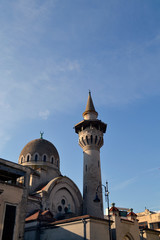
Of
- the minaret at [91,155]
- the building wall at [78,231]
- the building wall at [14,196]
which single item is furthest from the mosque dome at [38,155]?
the building wall at [14,196]

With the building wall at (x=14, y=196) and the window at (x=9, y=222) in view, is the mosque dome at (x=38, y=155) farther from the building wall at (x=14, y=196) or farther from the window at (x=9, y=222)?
the window at (x=9, y=222)

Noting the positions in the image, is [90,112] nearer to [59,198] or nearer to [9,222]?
[59,198]

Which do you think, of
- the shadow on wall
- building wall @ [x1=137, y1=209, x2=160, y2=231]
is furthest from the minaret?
→ building wall @ [x1=137, y1=209, x2=160, y2=231]

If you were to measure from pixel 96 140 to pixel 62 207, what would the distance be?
36.4 feet

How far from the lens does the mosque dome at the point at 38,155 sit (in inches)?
1553

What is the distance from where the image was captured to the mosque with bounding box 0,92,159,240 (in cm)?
1992

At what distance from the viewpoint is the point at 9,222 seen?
1825cm

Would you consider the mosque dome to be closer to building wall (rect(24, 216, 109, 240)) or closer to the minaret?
the minaret

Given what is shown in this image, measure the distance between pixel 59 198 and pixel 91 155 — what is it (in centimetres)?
775

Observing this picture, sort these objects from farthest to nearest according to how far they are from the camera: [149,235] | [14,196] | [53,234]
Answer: [149,235] < [53,234] < [14,196]

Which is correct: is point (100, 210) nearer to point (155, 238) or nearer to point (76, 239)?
point (155, 238)

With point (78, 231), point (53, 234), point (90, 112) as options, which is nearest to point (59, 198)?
point (53, 234)

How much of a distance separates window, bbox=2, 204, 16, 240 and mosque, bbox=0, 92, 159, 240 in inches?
2.7

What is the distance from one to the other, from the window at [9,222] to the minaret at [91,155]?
16.7 m
